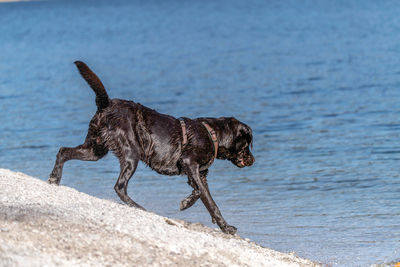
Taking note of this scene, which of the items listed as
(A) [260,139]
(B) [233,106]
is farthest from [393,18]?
(A) [260,139]

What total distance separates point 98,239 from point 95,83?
2.07 meters

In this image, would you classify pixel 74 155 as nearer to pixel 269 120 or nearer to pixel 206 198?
pixel 206 198

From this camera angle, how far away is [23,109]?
53.1ft

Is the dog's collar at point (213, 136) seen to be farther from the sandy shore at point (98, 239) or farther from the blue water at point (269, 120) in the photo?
the sandy shore at point (98, 239)

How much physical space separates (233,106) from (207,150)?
9.03 m

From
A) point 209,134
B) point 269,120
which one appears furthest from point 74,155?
point 269,120

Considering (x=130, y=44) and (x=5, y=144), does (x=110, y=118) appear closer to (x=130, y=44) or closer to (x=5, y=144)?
(x=5, y=144)

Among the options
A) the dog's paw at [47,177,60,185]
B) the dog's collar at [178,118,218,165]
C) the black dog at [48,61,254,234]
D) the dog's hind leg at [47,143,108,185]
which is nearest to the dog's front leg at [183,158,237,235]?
the black dog at [48,61,254,234]

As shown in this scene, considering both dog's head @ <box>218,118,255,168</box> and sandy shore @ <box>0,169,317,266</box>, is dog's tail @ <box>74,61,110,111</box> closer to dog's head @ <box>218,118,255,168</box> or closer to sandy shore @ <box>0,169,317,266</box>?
sandy shore @ <box>0,169,317,266</box>

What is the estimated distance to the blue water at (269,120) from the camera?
741cm

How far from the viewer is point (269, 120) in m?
13.6

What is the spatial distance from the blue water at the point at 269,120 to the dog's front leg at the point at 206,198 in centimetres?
49

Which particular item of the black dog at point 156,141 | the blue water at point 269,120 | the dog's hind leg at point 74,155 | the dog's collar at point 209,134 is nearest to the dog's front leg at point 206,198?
the black dog at point 156,141

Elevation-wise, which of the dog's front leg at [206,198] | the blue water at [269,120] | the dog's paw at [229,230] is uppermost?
the dog's front leg at [206,198]
